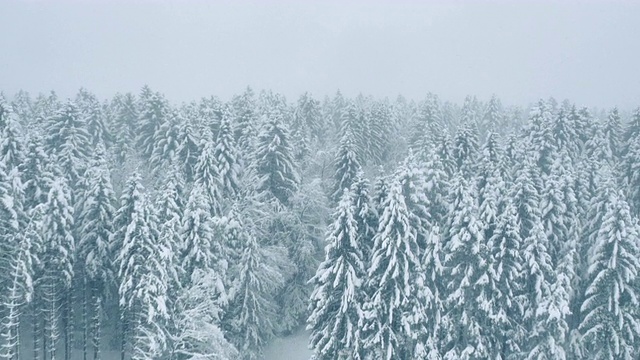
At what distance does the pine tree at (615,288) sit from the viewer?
Answer: 1127 inches

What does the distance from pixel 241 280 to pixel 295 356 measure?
9046mm

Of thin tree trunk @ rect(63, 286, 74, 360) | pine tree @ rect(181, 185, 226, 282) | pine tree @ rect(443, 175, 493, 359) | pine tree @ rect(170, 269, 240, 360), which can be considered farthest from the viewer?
thin tree trunk @ rect(63, 286, 74, 360)

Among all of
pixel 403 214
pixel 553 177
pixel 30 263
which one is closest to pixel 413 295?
pixel 403 214

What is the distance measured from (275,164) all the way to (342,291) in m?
17.7

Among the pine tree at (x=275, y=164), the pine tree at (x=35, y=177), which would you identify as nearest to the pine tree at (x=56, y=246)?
the pine tree at (x=35, y=177)

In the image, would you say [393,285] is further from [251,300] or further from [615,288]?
[615,288]

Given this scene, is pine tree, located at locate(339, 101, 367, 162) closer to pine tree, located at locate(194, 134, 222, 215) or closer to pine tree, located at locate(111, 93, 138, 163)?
pine tree, located at locate(194, 134, 222, 215)

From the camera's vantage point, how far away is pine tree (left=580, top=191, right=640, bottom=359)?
28.6 metres

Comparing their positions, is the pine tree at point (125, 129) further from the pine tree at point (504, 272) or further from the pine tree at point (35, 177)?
the pine tree at point (504, 272)

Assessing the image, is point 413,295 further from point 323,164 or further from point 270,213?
point 323,164

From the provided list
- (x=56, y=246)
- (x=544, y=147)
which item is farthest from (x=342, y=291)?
(x=544, y=147)

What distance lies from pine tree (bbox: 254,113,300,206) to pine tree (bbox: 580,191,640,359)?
22.8 metres

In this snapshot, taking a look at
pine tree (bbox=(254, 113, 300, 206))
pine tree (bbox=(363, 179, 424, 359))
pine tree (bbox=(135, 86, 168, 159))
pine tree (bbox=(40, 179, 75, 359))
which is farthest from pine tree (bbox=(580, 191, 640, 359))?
pine tree (bbox=(135, 86, 168, 159))

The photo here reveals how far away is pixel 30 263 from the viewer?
27.6 m
